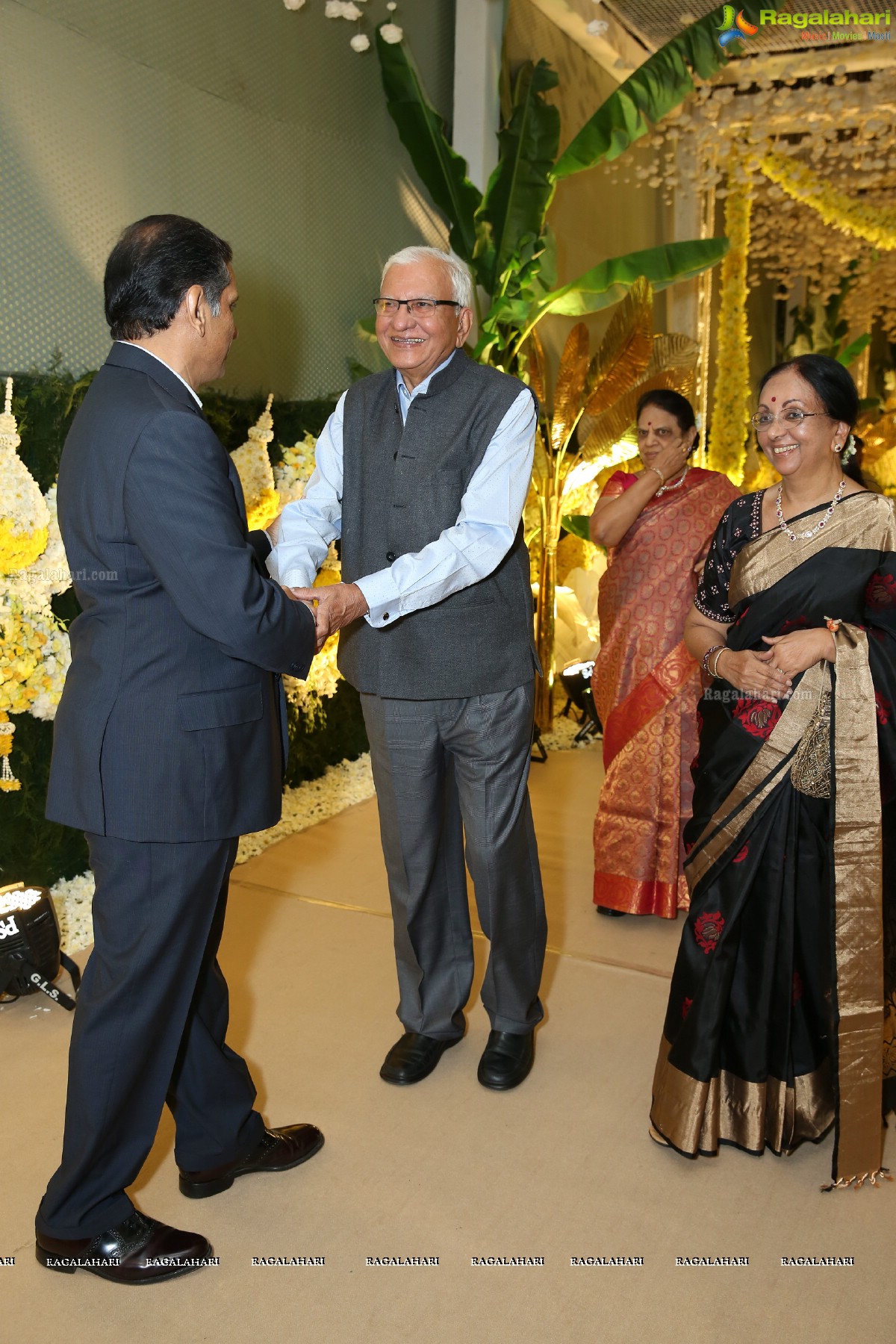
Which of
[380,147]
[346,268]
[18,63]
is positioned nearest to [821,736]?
[18,63]

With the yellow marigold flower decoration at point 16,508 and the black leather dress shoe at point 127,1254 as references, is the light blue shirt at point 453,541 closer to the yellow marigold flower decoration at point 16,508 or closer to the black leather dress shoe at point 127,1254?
the yellow marigold flower decoration at point 16,508

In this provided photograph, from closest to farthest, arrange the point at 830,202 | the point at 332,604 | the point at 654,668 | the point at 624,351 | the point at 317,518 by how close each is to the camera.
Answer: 1. the point at 332,604
2. the point at 317,518
3. the point at 654,668
4. the point at 624,351
5. the point at 830,202

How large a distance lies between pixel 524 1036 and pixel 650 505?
5.47 ft

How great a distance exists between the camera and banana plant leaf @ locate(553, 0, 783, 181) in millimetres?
4566

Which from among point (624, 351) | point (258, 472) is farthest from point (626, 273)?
point (258, 472)

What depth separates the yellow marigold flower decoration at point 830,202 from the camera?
6.56 m

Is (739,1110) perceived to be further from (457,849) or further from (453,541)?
(453,541)

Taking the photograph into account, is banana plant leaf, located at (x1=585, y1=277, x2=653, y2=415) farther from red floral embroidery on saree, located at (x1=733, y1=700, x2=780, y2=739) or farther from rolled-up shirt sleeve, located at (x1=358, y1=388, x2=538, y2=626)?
red floral embroidery on saree, located at (x1=733, y1=700, x2=780, y2=739)

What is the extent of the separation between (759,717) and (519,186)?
3.17 metres

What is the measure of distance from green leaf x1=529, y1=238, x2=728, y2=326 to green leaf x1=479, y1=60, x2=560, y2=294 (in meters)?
0.33

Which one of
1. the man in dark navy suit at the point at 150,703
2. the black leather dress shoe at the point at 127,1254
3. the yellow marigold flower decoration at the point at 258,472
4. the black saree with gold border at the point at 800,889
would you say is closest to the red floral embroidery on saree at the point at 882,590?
the black saree with gold border at the point at 800,889

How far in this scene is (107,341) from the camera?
3.25m

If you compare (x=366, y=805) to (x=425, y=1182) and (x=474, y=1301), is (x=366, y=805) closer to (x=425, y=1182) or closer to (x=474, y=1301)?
(x=425, y=1182)

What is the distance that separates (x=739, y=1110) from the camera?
6.93 ft
